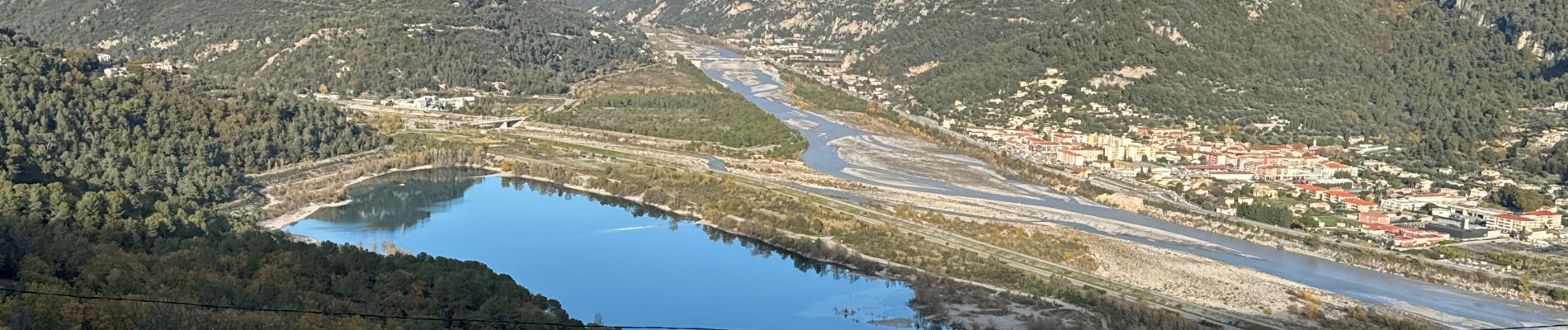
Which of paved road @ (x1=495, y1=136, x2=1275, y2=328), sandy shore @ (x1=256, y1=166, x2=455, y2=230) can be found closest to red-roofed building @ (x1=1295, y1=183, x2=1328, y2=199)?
paved road @ (x1=495, y1=136, x2=1275, y2=328)

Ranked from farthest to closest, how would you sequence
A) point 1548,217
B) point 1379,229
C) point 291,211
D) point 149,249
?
point 291,211
point 1548,217
point 1379,229
point 149,249

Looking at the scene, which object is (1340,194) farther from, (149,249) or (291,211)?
(149,249)

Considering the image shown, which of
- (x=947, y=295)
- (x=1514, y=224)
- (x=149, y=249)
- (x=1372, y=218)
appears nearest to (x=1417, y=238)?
(x=1372, y=218)

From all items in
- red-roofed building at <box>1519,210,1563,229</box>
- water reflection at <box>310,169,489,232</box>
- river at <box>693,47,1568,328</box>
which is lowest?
water reflection at <box>310,169,489,232</box>

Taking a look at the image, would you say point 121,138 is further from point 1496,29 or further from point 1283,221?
point 1496,29

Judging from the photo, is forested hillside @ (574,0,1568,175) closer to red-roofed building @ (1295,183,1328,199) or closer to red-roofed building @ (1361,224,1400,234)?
red-roofed building @ (1295,183,1328,199)

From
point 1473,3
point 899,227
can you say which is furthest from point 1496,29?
point 899,227
